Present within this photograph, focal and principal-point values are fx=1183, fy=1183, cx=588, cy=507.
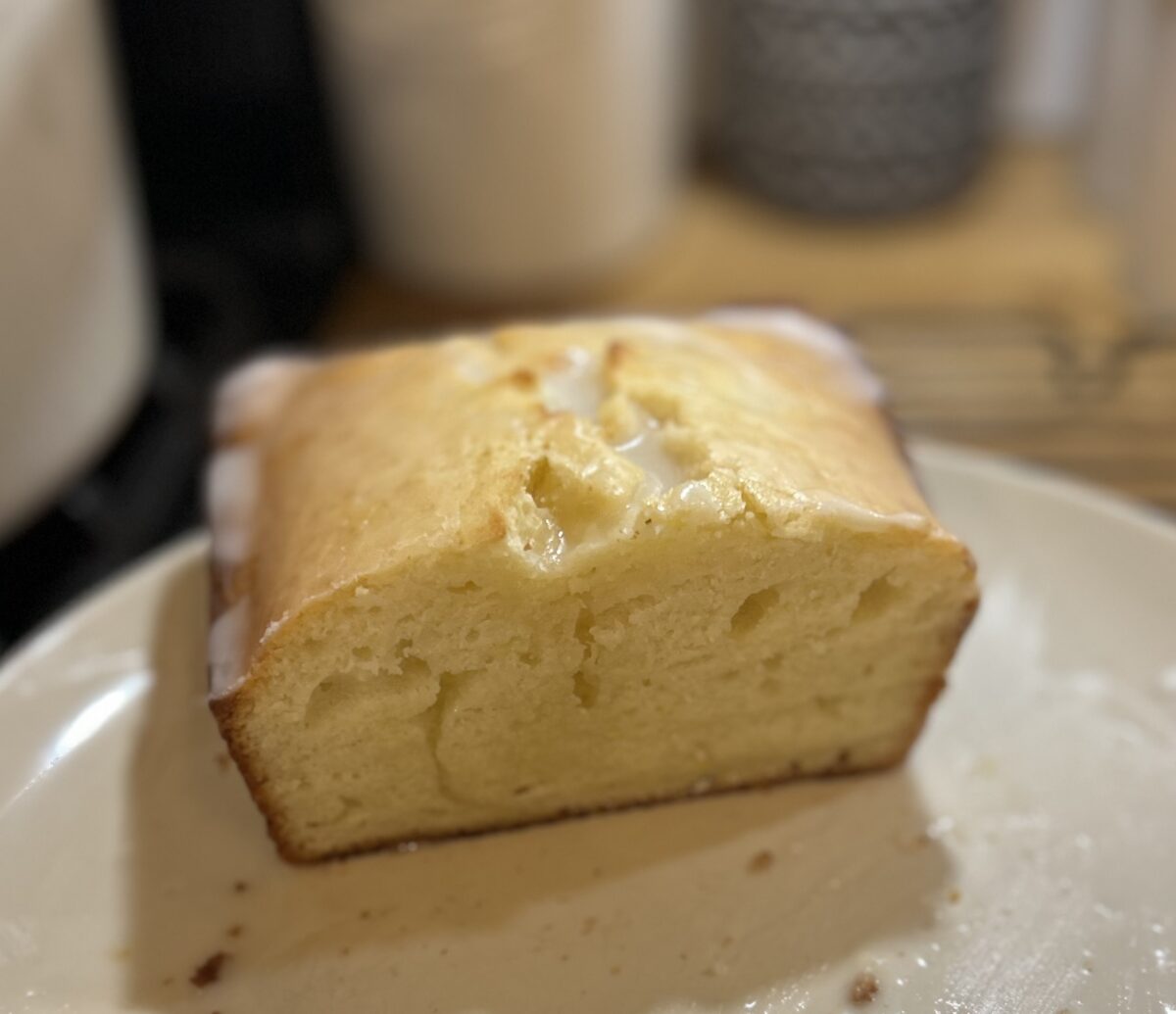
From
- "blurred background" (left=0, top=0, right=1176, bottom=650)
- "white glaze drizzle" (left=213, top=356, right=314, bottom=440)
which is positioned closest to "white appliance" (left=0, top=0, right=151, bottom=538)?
"blurred background" (left=0, top=0, right=1176, bottom=650)

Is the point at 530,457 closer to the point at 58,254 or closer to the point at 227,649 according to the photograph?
the point at 227,649

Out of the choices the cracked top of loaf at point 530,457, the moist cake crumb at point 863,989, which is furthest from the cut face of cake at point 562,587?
the moist cake crumb at point 863,989

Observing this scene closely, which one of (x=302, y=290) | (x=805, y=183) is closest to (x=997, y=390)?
(x=805, y=183)

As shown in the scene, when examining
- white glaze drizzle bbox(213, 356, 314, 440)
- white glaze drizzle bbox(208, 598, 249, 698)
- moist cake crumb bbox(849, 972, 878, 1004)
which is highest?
white glaze drizzle bbox(213, 356, 314, 440)

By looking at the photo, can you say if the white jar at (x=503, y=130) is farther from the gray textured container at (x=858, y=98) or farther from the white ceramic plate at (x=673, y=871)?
the white ceramic plate at (x=673, y=871)

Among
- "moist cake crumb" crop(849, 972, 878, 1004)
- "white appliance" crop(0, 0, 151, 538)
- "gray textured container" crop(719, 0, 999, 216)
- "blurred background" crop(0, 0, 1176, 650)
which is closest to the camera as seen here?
"moist cake crumb" crop(849, 972, 878, 1004)

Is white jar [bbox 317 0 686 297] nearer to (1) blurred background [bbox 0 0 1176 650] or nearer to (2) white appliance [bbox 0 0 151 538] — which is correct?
(1) blurred background [bbox 0 0 1176 650]

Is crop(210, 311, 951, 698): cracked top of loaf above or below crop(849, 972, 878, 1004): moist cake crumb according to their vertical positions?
above

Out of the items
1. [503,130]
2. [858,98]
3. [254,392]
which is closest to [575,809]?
[254,392]
